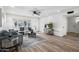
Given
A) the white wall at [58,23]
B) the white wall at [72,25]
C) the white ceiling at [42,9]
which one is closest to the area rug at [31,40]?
the white wall at [58,23]

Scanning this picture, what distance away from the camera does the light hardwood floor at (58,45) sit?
200 cm

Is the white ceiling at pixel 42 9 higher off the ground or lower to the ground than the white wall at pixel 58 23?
higher

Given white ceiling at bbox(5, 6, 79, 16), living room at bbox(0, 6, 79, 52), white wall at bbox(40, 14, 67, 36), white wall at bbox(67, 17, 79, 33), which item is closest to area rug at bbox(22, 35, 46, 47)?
living room at bbox(0, 6, 79, 52)

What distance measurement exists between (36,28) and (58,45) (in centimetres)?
73

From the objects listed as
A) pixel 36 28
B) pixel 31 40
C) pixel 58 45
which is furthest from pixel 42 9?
pixel 58 45

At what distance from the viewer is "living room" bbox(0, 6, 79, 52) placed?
6.42 ft

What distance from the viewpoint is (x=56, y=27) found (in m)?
2.19

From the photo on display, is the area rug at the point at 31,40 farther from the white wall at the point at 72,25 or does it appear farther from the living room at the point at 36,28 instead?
the white wall at the point at 72,25

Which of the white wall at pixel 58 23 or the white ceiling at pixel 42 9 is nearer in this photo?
the white ceiling at pixel 42 9

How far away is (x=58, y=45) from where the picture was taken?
2068 millimetres

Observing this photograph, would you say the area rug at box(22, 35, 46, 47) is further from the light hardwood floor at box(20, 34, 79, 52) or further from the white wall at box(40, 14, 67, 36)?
the white wall at box(40, 14, 67, 36)

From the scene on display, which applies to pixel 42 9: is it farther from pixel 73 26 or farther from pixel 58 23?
pixel 73 26
